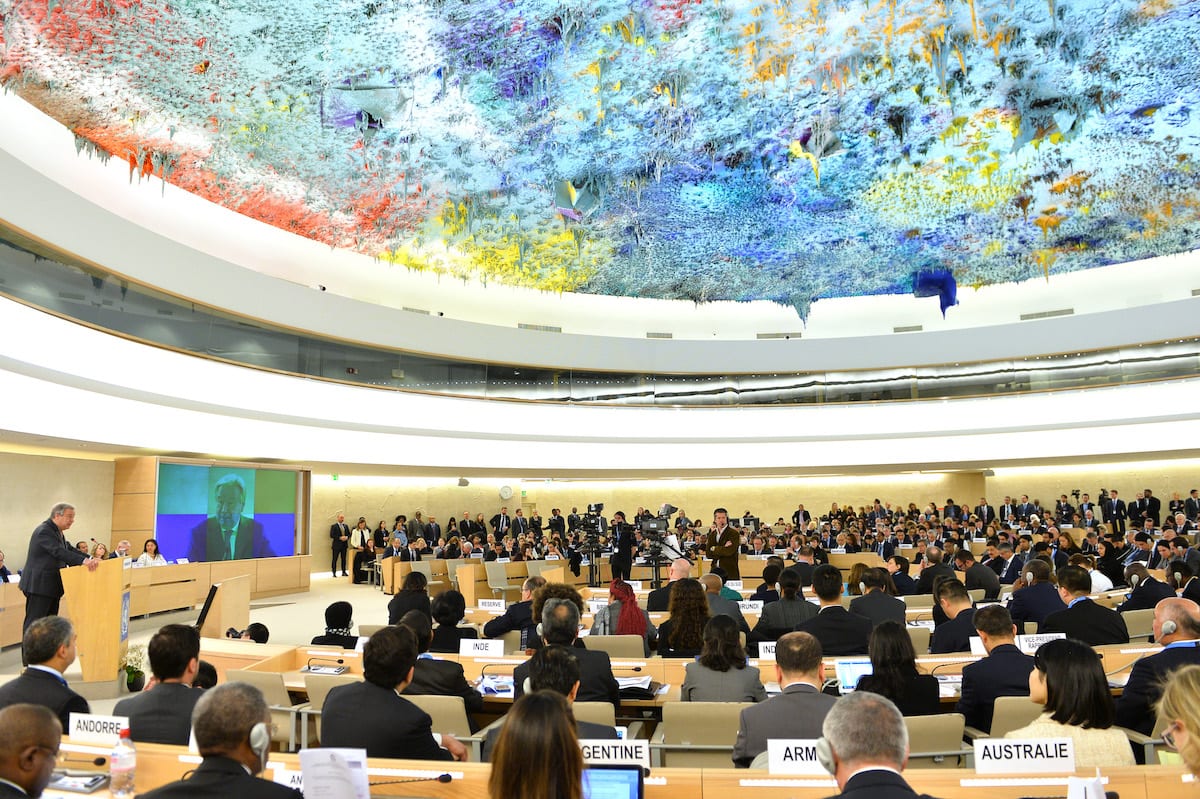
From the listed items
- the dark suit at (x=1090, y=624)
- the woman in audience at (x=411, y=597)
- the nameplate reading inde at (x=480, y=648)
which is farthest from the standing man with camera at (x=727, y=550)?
the nameplate reading inde at (x=480, y=648)

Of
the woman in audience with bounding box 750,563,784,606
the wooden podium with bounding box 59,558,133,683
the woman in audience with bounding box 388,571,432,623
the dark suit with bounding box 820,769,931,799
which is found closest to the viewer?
the dark suit with bounding box 820,769,931,799

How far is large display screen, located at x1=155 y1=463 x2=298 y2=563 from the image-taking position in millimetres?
13656

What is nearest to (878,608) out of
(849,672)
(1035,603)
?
(1035,603)

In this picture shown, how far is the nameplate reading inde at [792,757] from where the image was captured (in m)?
2.88

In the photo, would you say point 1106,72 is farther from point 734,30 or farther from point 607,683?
point 607,683

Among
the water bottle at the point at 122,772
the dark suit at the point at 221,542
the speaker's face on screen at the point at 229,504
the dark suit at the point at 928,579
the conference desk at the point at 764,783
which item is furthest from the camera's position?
the speaker's face on screen at the point at 229,504

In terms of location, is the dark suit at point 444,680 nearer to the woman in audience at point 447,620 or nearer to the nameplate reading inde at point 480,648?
Result: the nameplate reading inde at point 480,648

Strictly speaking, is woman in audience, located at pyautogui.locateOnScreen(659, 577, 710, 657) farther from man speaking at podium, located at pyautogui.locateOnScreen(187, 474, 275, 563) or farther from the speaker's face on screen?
the speaker's face on screen

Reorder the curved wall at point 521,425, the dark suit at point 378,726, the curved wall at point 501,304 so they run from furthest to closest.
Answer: the curved wall at point 521,425, the curved wall at point 501,304, the dark suit at point 378,726

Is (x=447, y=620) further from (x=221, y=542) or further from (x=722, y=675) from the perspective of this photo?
(x=221, y=542)

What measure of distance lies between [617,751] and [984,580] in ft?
22.3

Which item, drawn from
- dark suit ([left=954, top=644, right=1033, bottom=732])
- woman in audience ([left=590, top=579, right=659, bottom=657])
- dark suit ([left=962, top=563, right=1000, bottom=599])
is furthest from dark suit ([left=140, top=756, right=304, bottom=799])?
dark suit ([left=962, top=563, right=1000, bottom=599])

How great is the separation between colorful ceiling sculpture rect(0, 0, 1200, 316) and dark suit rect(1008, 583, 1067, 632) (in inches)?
252

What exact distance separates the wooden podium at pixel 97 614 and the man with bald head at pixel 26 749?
628cm
